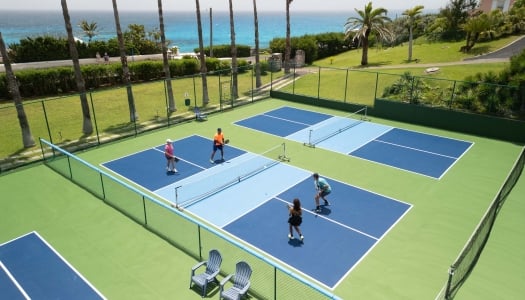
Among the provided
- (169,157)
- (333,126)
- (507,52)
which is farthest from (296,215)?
(507,52)

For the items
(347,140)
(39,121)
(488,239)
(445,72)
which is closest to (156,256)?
(488,239)

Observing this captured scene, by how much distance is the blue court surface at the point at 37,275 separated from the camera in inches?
382

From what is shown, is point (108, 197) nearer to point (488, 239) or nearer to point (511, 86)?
point (488, 239)

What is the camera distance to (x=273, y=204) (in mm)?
13992

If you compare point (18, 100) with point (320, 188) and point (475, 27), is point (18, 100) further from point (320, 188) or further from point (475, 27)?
point (475, 27)

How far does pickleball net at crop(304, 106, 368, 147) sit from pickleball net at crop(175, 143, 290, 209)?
2.35m

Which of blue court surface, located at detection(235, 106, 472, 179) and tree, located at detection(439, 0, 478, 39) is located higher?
tree, located at detection(439, 0, 478, 39)

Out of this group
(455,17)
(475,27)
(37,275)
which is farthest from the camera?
(455,17)

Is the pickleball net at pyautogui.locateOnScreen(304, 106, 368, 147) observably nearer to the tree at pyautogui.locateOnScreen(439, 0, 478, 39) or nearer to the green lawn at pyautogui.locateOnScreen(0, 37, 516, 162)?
the green lawn at pyautogui.locateOnScreen(0, 37, 516, 162)

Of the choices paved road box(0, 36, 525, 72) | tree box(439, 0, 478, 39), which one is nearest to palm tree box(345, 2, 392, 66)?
paved road box(0, 36, 525, 72)

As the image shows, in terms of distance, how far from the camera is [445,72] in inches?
1262

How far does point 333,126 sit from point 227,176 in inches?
371

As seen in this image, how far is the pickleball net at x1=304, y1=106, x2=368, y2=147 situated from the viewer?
20875 millimetres

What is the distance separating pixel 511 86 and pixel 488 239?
13.0 meters
